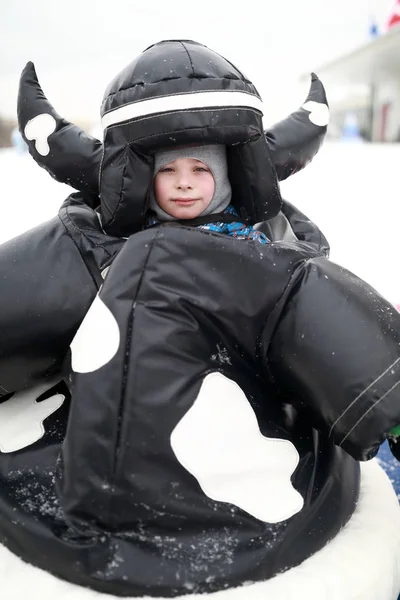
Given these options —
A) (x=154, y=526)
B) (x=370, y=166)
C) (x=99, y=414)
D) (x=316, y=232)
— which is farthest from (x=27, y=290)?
(x=370, y=166)

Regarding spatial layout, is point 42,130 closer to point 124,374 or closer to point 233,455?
point 124,374

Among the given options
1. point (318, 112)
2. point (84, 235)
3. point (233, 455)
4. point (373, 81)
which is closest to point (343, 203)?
point (318, 112)

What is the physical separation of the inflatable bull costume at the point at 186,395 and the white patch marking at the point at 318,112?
224 mm

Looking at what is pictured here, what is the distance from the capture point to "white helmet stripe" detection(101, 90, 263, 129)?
0.75 m

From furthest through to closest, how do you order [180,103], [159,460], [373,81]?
[373,81] → [180,103] → [159,460]

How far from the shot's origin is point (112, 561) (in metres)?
0.62

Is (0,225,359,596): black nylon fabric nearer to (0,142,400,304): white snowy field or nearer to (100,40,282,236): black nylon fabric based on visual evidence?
(100,40,282,236): black nylon fabric

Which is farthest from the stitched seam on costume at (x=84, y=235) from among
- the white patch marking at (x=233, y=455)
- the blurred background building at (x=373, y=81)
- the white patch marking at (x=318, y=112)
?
the blurred background building at (x=373, y=81)

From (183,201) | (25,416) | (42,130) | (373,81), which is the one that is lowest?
(373,81)

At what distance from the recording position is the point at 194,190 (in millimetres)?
841

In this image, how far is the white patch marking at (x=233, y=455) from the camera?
648 millimetres

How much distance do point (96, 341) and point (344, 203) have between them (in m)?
2.68

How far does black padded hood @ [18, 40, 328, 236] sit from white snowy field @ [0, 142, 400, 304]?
1.25m

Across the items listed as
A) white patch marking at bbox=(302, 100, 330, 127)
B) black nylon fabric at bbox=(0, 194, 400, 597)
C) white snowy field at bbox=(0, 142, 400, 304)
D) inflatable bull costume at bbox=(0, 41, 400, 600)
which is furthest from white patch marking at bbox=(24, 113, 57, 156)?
white snowy field at bbox=(0, 142, 400, 304)
